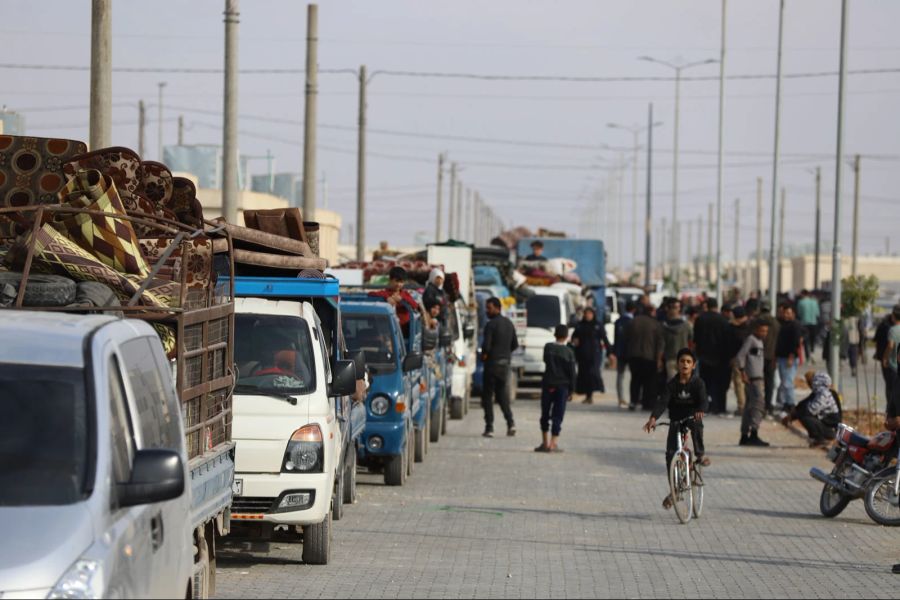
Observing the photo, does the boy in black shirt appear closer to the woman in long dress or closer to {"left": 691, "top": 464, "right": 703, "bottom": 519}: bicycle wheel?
{"left": 691, "top": 464, "right": 703, "bottom": 519}: bicycle wheel

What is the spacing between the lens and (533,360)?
3188 centimetres

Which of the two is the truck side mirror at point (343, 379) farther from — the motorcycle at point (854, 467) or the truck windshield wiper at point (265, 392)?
the motorcycle at point (854, 467)

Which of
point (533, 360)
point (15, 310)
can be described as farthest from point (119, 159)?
point (533, 360)

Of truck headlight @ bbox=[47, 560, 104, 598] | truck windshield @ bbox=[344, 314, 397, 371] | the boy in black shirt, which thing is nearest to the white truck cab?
truck windshield @ bbox=[344, 314, 397, 371]

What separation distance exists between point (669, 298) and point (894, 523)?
12668mm

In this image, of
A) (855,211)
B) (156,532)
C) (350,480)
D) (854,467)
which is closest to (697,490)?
(854,467)

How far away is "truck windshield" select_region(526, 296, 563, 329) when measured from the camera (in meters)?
32.9

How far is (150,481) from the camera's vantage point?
5.69 m

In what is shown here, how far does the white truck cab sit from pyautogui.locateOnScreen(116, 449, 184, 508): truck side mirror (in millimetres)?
5373

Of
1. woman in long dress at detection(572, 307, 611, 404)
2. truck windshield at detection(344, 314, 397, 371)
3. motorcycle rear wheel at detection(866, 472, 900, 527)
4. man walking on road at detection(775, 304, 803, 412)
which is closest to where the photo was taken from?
motorcycle rear wheel at detection(866, 472, 900, 527)

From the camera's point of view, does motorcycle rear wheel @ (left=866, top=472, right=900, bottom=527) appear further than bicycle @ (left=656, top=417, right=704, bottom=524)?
No

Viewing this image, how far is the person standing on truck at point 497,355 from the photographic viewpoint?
23.1 m

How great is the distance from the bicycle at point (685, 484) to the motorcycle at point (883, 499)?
1.56 meters

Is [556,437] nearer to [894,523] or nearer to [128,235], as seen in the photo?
[894,523]
